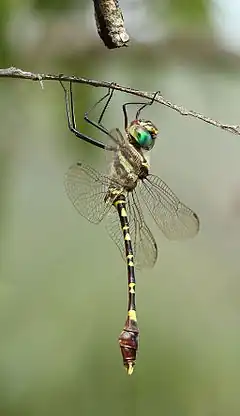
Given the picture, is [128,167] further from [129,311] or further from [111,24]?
[111,24]

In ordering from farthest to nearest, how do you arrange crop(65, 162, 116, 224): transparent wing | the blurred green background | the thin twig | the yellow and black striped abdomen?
1. the blurred green background
2. crop(65, 162, 116, 224): transparent wing
3. the yellow and black striped abdomen
4. the thin twig

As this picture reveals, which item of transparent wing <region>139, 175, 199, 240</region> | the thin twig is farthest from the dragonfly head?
the thin twig

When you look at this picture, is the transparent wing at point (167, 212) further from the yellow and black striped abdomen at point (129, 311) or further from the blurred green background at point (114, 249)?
the blurred green background at point (114, 249)

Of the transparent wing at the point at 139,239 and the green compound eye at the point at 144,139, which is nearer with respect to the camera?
the green compound eye at the point at 144,139

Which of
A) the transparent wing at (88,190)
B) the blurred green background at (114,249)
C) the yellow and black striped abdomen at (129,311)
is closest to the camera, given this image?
the yellow and black striped abdomen at (129,311)

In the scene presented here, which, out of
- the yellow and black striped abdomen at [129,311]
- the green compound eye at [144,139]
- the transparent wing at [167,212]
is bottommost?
the yellow and black striped abdomen at [129,311]

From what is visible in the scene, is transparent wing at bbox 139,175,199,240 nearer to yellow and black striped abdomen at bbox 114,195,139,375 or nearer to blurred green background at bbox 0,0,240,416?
yellow and black striped abdomen at bbox 114,195,139,375

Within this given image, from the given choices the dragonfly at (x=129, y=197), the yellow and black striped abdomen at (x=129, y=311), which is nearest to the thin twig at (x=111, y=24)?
the dragonfly at (x=129, y=197)

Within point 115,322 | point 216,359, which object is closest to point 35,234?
point 115,322
